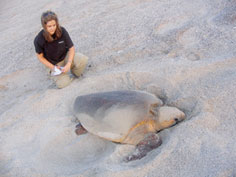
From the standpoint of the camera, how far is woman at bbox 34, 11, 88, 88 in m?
2.55

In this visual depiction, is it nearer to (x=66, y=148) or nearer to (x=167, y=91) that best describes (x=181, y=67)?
(x=167, y=91)

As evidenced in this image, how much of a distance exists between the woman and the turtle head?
1.18 m

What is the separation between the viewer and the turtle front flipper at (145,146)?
1803mm

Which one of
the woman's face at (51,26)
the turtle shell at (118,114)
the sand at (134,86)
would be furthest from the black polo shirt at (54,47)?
the turtle shell at (118,114)

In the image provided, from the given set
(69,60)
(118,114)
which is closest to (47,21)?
(69,60)

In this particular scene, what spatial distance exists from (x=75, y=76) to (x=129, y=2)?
193 cm

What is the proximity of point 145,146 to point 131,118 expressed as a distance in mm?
231

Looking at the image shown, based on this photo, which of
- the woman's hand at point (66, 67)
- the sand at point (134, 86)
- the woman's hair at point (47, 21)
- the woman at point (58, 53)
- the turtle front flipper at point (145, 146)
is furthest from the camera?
the woman's hand at point (66, 67)

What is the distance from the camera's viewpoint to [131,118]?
1.93 m

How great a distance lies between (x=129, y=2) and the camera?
417cm

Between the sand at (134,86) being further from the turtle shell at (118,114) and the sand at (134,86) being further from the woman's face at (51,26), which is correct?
the woman's face at (51,26)

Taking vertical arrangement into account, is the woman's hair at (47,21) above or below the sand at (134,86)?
above

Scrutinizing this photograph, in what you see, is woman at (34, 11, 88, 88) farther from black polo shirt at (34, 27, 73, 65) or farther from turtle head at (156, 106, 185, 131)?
turtle head at (156, 106, 185, 131)

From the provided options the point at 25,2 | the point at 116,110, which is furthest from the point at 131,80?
the point at 25,2
